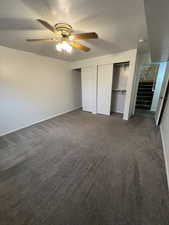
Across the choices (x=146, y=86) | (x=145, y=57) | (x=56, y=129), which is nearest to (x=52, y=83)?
(x=56, y=129)

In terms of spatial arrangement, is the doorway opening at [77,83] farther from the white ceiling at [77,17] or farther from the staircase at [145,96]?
the staircase at [145,96]

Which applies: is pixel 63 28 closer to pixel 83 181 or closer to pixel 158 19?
pixel 158 19

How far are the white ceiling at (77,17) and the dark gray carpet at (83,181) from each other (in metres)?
2.36

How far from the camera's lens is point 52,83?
3707mm

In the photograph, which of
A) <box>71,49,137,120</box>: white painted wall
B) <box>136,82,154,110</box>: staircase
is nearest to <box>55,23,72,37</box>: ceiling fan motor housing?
<box>71,49,137,120</box>: white painted wall

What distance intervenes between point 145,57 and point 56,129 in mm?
4307

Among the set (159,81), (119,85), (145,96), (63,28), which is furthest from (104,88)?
(145,96)

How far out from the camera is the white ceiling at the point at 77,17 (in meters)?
1.20

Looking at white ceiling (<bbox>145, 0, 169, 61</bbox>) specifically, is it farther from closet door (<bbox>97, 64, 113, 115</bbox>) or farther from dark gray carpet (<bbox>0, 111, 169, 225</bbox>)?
dark gray carpet (<bbox>0, 111, 169, 225</bbox>)

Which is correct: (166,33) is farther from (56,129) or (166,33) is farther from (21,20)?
(56,129)

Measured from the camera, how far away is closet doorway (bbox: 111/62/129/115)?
3861 mm

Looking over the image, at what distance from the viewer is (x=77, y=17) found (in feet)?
4.76

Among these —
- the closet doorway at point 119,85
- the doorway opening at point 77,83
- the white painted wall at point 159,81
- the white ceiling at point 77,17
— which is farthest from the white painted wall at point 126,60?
the white painted wall at point 159,81

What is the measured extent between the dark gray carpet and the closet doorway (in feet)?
7.02
